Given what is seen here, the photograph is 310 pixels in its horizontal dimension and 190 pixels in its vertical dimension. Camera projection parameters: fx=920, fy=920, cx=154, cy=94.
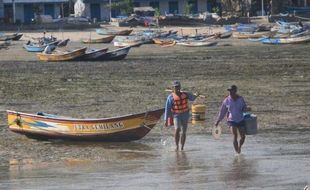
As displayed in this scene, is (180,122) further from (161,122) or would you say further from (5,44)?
(5,44)

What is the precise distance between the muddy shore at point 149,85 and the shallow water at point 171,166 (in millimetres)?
884

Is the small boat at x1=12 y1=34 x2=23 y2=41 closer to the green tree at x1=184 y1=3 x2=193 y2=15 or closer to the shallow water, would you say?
the green tree at x1=184 y1=3 x2=193 y2=15

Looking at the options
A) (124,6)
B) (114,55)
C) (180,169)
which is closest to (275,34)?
(114,55)

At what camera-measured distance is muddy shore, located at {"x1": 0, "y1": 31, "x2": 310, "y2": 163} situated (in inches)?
998

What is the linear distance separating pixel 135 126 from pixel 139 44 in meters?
51.8

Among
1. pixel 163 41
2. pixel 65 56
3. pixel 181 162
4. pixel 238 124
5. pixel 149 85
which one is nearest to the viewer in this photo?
pixel 181 162

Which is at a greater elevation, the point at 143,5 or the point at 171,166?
the point at 143,5

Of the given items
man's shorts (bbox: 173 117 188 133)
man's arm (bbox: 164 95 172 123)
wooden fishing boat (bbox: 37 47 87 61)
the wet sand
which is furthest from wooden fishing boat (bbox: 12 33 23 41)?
man's arm (bbox: 164 95 172 123)

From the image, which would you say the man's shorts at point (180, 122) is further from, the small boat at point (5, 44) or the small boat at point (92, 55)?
the small boat at point (5, 44)

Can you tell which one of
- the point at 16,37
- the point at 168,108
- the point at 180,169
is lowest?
the point at 16,37

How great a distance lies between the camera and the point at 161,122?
2477cm

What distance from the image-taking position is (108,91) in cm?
3441

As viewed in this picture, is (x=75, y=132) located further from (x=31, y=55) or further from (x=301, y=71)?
(x=31, y=55)

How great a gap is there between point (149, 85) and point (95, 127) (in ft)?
51.2
